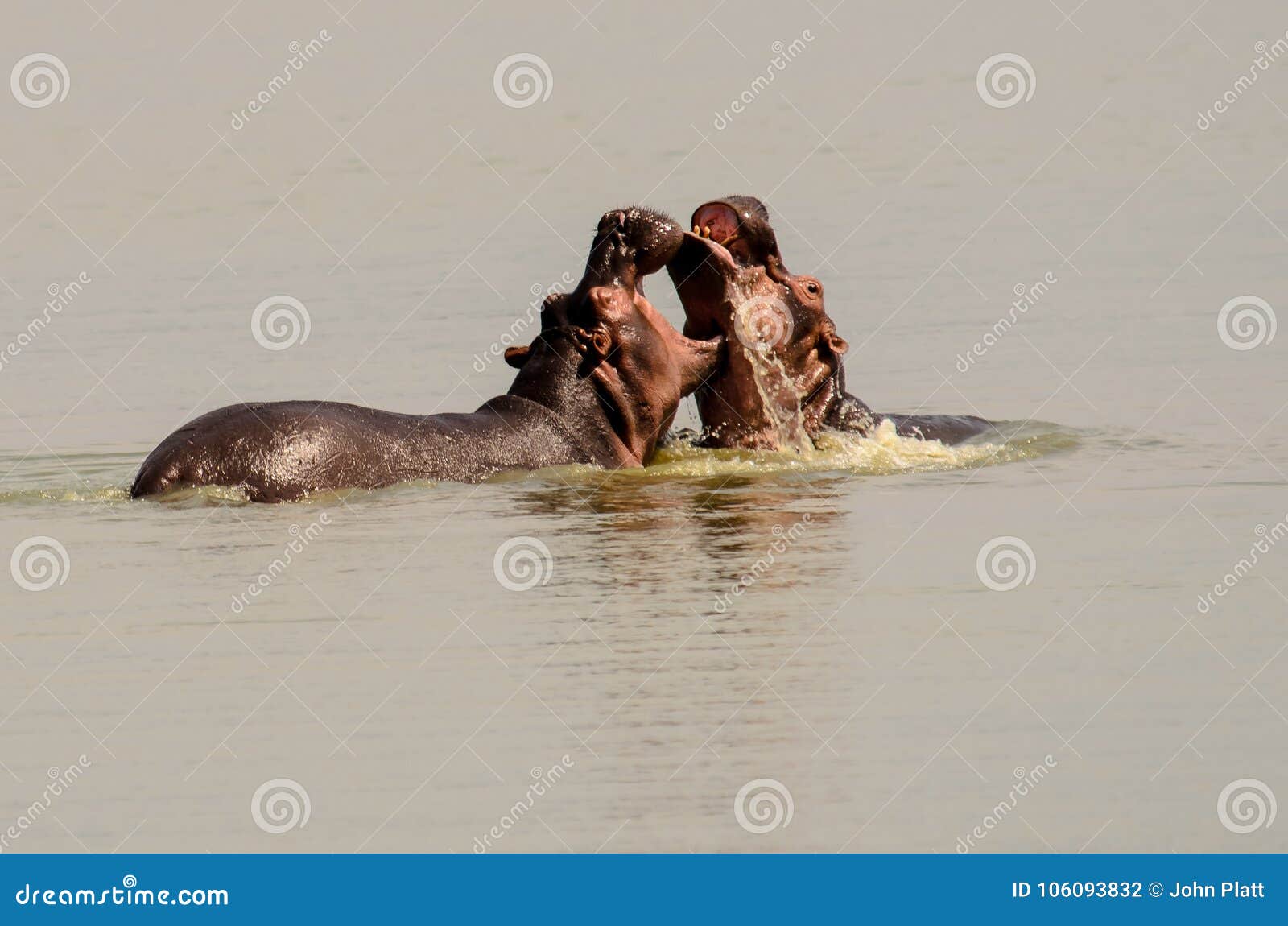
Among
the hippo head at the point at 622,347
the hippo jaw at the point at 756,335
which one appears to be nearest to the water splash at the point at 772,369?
the hippo jaw at the point at 756,335

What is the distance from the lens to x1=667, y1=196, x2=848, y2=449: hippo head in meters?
15.3

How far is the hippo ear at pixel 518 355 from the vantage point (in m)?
15.8

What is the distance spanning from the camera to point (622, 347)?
50.1ft

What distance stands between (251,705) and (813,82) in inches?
935

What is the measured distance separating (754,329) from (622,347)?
0.95 m

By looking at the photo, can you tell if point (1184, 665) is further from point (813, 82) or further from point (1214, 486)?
point (813, 82)

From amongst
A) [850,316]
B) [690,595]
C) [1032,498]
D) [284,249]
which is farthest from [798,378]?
[284,249]

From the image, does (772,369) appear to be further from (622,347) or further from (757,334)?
(622,347)

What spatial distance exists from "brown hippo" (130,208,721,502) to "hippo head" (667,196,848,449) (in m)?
0.20

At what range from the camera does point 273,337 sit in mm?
21375

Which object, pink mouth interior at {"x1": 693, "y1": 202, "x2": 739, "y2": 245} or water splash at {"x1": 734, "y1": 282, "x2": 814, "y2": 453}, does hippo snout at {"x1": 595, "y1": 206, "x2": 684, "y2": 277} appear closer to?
pink mouth interior at {"x1": 693, "y1": 202, "x2": 739, "y2": 245}

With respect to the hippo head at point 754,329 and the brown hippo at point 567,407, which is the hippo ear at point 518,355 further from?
the hippo head at point 754,329

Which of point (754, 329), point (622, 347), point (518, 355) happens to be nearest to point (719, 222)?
point (754, 329)

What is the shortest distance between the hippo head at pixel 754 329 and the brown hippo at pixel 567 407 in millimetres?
201
